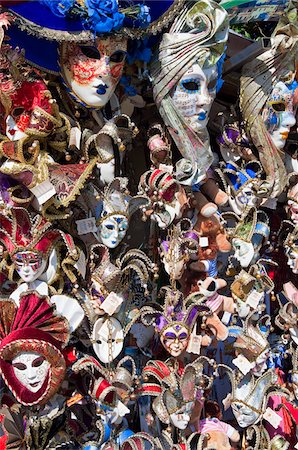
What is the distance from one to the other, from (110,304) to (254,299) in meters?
0.45

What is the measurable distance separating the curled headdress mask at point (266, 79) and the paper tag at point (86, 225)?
1.65ft

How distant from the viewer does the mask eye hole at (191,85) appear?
5.48ft

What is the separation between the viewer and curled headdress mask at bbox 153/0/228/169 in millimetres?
1646

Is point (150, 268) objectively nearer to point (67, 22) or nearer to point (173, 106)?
point (173, 106)

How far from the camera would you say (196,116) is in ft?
5.57

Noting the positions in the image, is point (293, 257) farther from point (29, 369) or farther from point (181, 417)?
point (29, 369)

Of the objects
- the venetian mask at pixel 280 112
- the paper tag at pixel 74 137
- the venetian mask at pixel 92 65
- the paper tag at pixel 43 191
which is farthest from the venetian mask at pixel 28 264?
the venetian mask at pixel 280 112

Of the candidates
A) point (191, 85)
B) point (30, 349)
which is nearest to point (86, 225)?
point (30, 349)

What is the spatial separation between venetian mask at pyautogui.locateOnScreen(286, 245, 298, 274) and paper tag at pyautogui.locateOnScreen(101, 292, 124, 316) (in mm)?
587

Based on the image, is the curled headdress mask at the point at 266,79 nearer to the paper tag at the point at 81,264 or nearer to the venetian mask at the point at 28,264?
the paper tag at the point at 81,264

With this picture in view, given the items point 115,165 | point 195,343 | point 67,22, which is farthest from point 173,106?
point 195,343

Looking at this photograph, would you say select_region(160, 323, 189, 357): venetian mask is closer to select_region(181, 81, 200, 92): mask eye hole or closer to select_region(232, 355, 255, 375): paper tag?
select_region(232, 355, 255, 375): paper tag

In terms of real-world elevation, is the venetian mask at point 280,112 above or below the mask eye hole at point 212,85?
below

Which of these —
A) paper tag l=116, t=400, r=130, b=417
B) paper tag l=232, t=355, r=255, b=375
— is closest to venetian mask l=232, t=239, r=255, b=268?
paper tag l=232, t=355, r=255, b=375
